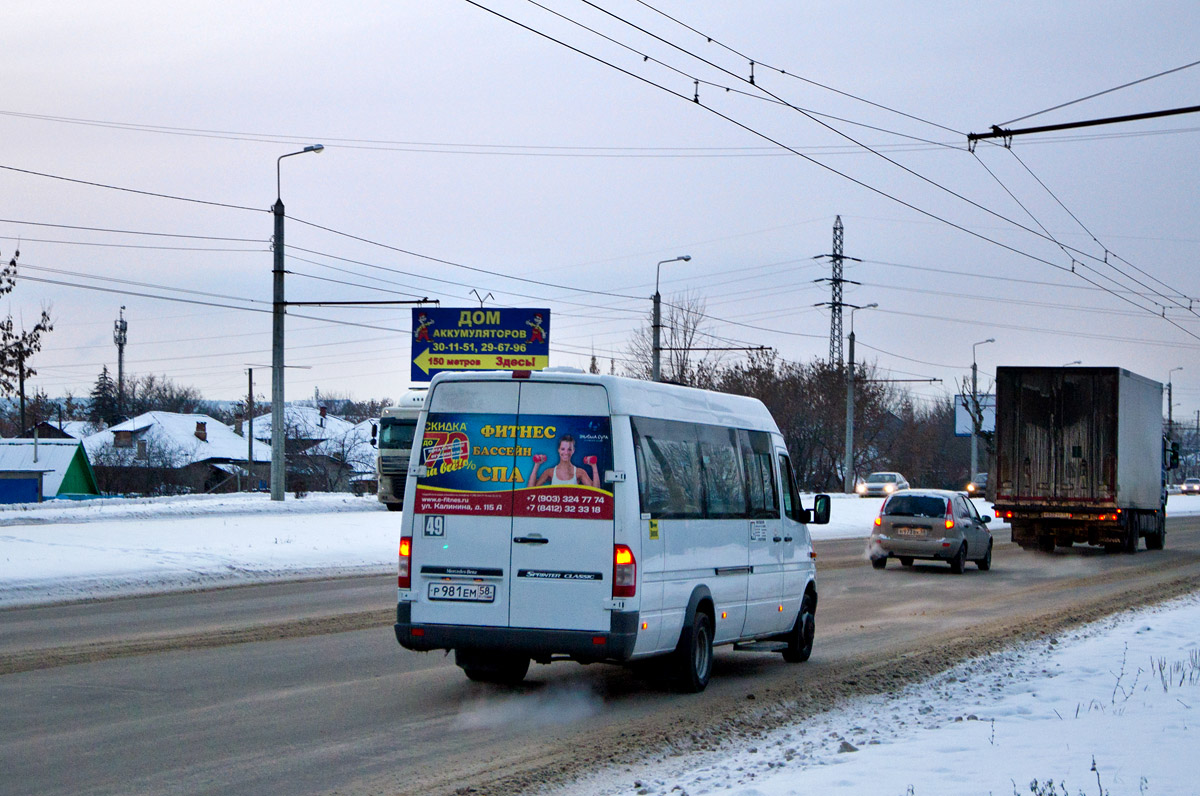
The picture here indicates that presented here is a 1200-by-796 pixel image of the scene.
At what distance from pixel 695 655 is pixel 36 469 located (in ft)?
226

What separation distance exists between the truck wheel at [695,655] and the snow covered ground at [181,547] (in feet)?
33.2

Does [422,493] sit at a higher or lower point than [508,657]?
higher

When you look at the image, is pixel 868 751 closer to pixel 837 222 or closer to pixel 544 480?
pixel 544 480

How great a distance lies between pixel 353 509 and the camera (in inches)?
1419

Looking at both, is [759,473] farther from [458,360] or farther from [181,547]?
[458,360]

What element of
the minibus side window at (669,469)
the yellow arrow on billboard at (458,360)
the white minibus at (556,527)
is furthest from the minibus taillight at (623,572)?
the yellow arrow on billboard at (458,360)

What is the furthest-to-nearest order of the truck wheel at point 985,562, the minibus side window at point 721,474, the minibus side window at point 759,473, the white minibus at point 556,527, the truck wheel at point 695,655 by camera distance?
the truck wheel at point 985,562
the minibus side window at point 759,473
the minibus side window at point 721,474
the truck wheel at point 695,655
the white minibus at point 556,527

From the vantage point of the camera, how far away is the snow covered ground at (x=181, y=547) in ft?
58.9

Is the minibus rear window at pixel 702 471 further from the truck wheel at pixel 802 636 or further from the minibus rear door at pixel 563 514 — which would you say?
the truck wheel at pixel 802 636

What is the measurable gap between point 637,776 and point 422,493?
311 centimetres

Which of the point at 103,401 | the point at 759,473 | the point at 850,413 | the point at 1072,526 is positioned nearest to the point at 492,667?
the point at 759,473

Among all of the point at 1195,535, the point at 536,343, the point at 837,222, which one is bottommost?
the point at 1195,535

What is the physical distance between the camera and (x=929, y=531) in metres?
23.8

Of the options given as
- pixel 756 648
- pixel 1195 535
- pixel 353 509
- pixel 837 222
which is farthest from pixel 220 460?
pixel 756 648
